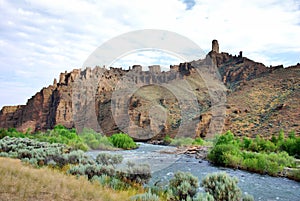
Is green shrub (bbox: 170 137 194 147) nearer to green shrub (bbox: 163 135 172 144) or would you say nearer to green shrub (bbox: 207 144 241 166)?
green shrub (bbox: 163 135 172 144)

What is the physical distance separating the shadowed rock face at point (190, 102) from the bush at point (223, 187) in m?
34.7

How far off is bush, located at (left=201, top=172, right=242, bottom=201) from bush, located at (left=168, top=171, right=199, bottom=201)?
52 cm

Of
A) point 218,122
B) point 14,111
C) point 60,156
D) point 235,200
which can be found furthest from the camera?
point 14,111

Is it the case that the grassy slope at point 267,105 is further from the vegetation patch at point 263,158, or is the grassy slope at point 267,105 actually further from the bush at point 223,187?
the bush at point 223,187

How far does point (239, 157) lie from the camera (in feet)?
81.6

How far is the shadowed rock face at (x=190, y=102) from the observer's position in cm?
4786

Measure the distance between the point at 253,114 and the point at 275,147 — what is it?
61.9ft

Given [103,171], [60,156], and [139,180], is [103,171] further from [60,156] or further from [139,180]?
[60,156]

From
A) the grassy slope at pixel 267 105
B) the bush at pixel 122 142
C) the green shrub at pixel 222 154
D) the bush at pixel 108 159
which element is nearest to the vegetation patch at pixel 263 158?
the green shrub at pixel 222 154

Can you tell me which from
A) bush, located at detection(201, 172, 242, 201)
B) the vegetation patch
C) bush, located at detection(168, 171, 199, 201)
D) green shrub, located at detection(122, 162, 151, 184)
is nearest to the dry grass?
bush, located at detection(168, 171, 199, 201)

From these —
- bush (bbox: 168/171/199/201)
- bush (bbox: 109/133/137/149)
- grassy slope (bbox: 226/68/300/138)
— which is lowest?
bush (bbox: 168/171/199/201)

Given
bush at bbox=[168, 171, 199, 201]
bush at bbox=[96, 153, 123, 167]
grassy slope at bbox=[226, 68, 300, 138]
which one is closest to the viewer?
bush at bbox=[168, 171, 199, 201]

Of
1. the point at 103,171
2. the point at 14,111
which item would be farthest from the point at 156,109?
the point at 14,111

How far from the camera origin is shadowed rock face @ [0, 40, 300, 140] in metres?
47.9
